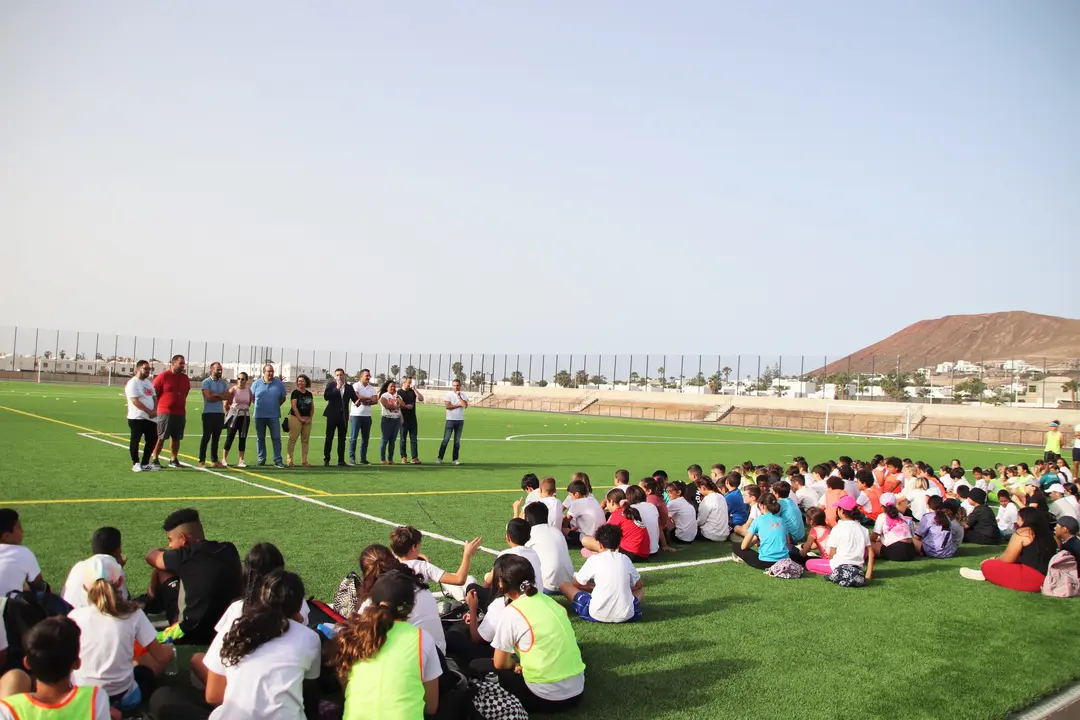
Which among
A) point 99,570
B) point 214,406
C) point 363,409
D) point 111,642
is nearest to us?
point 111,642

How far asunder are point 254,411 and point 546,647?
12.4 metres

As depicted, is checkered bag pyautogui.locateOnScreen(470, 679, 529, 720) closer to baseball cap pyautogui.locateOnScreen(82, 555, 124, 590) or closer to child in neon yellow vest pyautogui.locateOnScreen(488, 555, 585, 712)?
child in neon yellow vest pyautogui.locateOnScreen(488, 555, 585, 712)

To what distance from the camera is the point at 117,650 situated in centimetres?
431

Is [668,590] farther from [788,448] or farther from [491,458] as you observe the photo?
[788,448]

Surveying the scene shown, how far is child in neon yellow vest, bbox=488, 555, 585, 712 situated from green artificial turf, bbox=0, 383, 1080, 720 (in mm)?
298

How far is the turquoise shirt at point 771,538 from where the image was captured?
31.1 ft

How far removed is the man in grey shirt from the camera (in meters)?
14.5

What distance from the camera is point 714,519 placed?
36.7 feet

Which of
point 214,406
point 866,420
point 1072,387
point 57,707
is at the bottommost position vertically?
point 866,420

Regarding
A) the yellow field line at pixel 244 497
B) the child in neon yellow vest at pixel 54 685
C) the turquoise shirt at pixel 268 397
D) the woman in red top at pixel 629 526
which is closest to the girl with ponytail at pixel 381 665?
the child in neon yellow vest at pixel 54 685

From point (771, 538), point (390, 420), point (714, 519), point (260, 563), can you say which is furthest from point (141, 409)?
point (771, 538)

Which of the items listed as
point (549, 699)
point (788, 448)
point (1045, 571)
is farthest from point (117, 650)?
point (788, 448)

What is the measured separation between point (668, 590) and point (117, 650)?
564 centimetres

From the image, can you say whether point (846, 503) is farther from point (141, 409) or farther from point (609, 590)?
point (141, 409)
